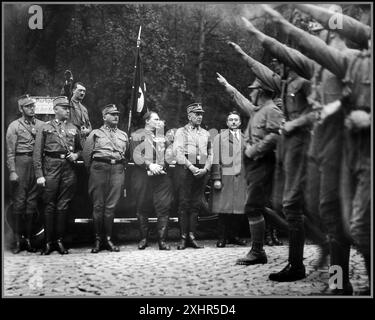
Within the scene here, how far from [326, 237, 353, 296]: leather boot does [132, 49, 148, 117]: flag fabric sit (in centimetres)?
290

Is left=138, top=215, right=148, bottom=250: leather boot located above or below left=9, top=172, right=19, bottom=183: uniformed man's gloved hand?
below

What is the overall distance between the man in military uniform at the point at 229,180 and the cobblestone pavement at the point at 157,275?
412 mm

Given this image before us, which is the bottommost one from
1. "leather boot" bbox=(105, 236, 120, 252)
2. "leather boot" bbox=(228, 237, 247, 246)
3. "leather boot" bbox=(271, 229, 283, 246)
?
"leather boot" bbox=(105, 236, 120, 252)

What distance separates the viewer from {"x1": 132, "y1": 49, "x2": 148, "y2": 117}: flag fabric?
6.90 metres

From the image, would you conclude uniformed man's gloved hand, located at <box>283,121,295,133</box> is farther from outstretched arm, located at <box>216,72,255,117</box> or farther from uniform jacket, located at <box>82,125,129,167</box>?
uniform jacket, located at <box>82,125,129,167</box>

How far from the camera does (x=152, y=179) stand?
7.12m

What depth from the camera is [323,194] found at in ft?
16.4

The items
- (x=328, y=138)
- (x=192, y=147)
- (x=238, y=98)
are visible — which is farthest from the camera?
(x=192, y=147)

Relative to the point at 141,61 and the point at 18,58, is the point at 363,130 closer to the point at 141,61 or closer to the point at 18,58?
the point at 141,61

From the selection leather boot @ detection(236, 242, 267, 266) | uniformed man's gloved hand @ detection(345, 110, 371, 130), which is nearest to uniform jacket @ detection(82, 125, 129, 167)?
leather boot @ detection(236, 242, 267, 266)

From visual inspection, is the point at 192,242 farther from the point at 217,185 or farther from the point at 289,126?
the point at 289,126

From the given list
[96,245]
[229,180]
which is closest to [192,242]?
[229,180]

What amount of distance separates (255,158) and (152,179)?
154 centimetres

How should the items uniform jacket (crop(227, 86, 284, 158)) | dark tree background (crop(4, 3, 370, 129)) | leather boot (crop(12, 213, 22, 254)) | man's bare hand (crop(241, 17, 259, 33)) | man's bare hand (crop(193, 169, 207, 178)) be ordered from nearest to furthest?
1. man's bare hand (crop(241, 17, 259, 33))
2. uniform jacket (crop(227, 86, 284, 158))
3. dark tree background (crop(4, 3, 370, 129))
4. leather boot (crop(12, 213, 22, 254))
5. man's bare hand (crop(193, 169, 207, 178))
